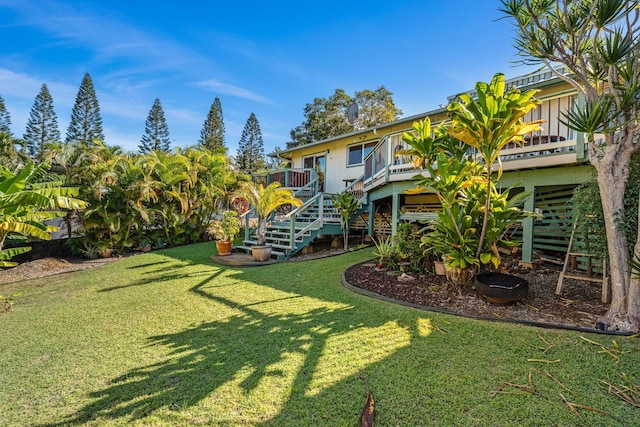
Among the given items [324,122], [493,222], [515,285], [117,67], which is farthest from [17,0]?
[324,122]

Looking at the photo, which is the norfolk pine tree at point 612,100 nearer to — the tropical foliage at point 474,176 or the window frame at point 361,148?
the tropical foliage at point 474,176

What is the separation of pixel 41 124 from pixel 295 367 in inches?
1407

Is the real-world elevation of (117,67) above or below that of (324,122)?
below

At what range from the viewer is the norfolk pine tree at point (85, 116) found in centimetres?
2825

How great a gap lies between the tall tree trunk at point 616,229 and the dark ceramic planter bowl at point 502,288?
2.76ft

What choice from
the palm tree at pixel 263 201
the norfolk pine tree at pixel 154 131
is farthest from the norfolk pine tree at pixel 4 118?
the palm tree at pixel 263 201

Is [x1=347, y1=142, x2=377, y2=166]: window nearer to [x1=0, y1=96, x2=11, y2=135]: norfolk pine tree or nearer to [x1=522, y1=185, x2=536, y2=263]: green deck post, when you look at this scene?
[x1=522, y1=185, x2=536, y2=263]: green deck post

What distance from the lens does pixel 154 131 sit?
3222 centimetres

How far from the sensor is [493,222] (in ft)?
15.1

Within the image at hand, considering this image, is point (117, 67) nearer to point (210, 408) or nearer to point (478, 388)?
point (210, 408)

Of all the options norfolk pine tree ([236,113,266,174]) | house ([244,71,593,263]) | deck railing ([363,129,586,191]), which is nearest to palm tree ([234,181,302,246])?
house ([244,71,593,263])

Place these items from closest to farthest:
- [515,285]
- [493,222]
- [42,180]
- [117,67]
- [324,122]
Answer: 1. [515,285]
2. [493,222]
3. [42,180]
4. [117,67]
5. [324,122]

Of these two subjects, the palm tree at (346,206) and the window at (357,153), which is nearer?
the palm tree at (346,206)

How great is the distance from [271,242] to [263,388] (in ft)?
24.3
